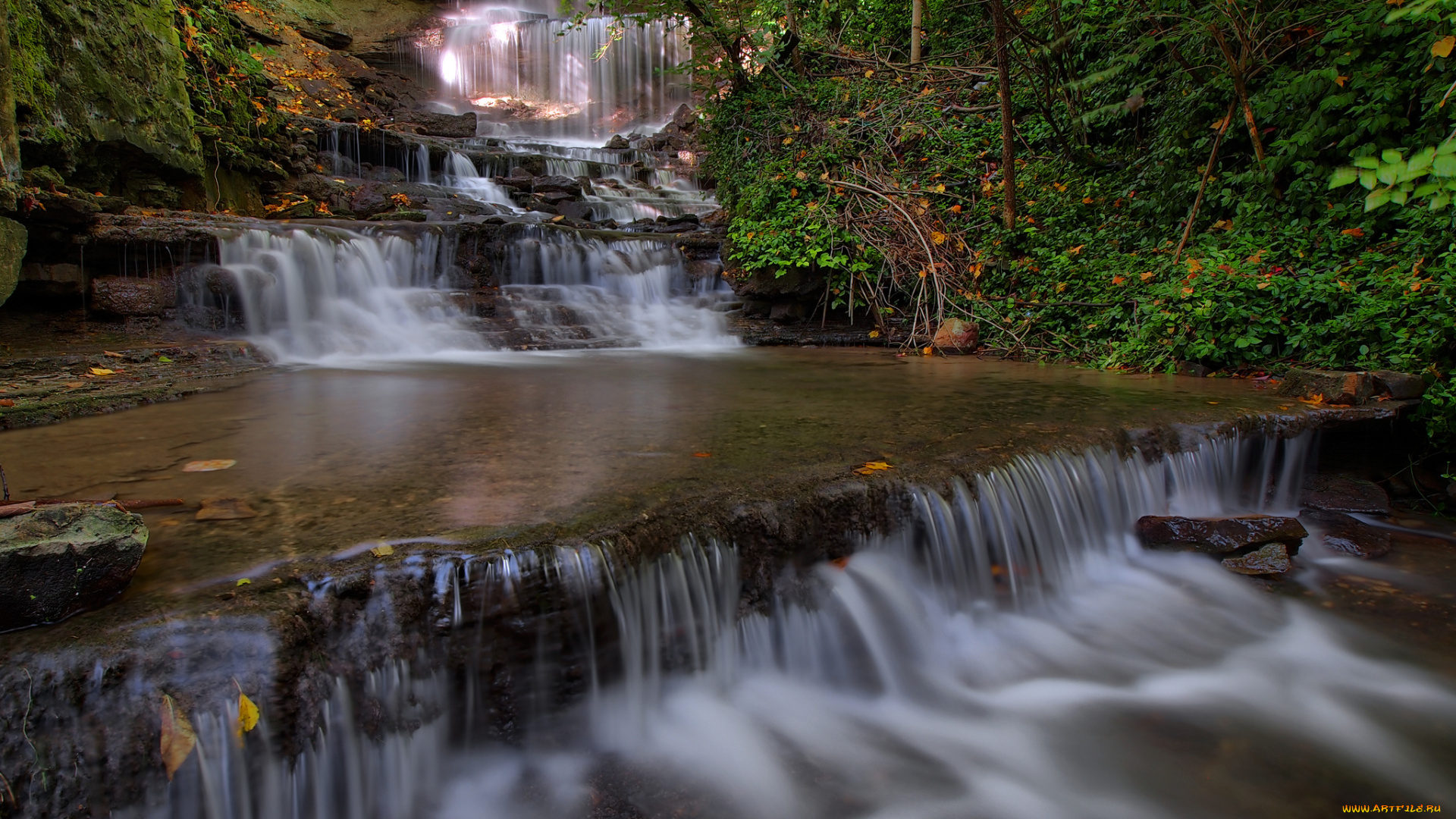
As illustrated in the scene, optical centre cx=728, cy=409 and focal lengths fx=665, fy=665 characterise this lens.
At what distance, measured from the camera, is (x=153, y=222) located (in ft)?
21.6

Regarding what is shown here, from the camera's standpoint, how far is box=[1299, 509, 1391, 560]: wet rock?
3.55 metres

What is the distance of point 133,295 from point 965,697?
25.3ft

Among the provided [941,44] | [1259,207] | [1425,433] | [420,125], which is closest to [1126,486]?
[1425,433]

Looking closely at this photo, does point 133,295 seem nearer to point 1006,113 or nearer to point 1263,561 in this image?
point 1263,561

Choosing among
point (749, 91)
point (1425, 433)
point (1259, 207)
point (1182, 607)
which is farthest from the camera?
point (749, 91)

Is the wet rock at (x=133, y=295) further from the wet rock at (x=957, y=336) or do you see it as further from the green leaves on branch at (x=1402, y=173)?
the green leaves on branch at (x=1402, y=173)

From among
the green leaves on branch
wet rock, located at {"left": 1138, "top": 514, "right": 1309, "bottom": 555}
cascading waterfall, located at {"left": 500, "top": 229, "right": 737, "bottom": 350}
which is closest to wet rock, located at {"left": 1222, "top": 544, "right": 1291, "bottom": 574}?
wet rock, located at {"left": 1138, "top": 514, "right": 1309, "bottom": 555}

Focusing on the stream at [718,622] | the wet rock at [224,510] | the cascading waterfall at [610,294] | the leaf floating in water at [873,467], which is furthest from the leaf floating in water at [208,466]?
the cascading waterfall at [610,294]

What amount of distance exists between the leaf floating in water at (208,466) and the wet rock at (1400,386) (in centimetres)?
643

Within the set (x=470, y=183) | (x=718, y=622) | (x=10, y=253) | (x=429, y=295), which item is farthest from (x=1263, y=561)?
(x=470, y=183)

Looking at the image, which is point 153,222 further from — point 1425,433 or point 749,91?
point 1425,433

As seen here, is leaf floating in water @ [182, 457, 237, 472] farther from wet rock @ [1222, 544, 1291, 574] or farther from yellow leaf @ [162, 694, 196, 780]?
wet rock @ [1222, 544, 1291, 574]

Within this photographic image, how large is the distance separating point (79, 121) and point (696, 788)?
8.74 meters

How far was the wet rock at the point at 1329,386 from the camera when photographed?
4.20 metres
